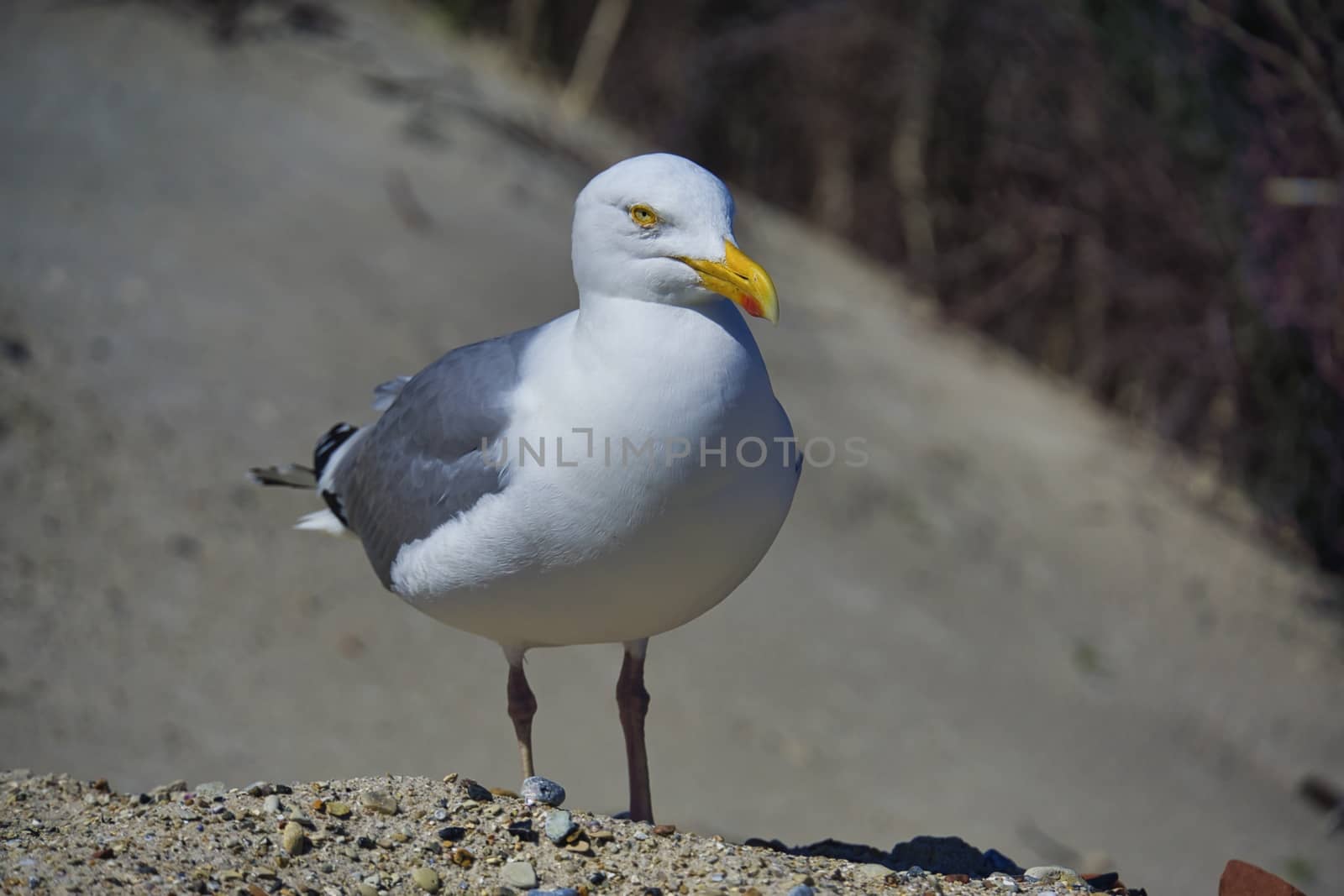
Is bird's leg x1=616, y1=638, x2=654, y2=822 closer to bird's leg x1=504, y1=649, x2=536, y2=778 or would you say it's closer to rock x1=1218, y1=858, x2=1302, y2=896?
bird's leg x1=504, y1=649, x2=536, y2=778

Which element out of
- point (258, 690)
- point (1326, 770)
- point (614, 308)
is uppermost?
point (614, 308)

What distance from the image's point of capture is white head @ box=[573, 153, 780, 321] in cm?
328

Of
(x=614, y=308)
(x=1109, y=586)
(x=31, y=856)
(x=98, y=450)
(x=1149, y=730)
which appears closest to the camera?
(x=31, y=856)

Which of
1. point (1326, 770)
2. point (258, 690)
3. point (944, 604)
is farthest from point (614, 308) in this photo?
point (1326, 770)

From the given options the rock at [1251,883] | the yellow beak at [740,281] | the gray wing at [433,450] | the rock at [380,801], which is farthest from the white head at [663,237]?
the rock at [1251,883]

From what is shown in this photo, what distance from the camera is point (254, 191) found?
368 inches

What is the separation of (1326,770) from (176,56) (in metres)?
8.93

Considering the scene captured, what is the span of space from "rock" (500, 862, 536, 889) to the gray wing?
2.91 feet

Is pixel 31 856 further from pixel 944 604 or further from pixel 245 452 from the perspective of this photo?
pixel 944 604

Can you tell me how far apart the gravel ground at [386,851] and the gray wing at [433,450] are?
2.36ft

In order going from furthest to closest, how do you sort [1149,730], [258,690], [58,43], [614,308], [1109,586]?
[58,43], [1109,586], [1149,730], [258,690], [614,308]

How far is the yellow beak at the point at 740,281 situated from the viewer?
10.4ft

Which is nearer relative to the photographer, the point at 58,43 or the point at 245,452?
the point at 245,452

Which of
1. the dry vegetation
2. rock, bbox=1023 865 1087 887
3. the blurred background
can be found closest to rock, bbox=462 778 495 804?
rock, bbox=1023 865 1087 887
